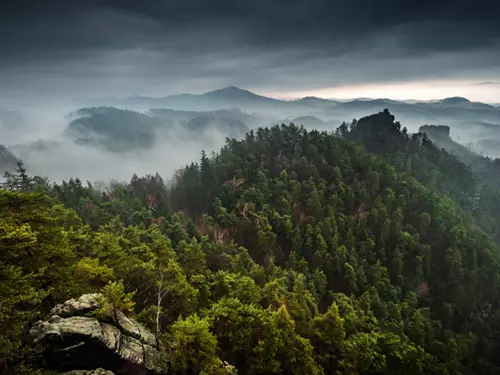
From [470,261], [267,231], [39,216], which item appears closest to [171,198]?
[267,231]

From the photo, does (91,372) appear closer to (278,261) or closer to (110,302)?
(110,302)

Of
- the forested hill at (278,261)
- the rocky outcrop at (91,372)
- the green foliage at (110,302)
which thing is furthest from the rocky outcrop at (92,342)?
the forested hill at (278,261)

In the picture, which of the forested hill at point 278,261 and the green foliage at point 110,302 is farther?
the forested hill at point 278,261

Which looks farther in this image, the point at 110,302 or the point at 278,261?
the point at 278,261

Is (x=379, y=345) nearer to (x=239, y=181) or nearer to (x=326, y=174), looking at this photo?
(x=239, y=181)

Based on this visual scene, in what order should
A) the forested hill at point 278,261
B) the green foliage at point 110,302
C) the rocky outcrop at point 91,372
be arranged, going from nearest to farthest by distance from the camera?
the rocky outcrop at point 91,372
the green foliage at point 110,302
the forested hill at point 278,261

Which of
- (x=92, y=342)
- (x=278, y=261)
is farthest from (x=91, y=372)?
(x=278, y=261)

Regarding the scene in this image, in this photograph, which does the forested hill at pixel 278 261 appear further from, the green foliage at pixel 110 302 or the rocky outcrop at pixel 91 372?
the rocky outcrop at pixel 91 372
